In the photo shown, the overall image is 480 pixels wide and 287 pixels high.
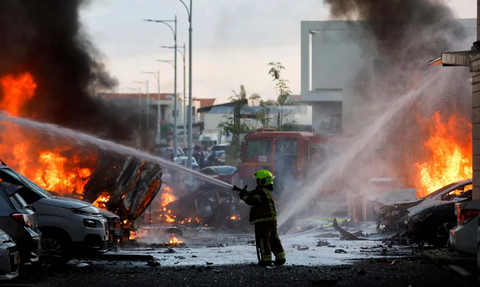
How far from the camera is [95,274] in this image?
32.7 feet

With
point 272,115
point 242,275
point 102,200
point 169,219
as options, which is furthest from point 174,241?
point 272,115

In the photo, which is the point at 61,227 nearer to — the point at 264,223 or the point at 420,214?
the point at 264,223

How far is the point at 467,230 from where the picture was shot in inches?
315

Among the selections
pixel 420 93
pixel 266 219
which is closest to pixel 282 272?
pixel 266 219

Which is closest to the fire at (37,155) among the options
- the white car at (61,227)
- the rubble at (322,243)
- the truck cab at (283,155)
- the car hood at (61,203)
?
the car hood at (61,203)

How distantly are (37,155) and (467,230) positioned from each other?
11.1 meters

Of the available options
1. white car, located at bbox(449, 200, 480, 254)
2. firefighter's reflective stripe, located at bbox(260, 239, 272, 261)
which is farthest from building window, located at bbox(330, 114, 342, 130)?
white car, located at bbox(449, 200, 480, 254)

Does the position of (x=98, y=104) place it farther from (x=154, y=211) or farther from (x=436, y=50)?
(x=436, y=50)

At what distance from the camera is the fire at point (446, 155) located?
68.7 feet

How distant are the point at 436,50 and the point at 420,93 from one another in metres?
2.10

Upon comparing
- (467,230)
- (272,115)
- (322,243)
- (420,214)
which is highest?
(272,115)

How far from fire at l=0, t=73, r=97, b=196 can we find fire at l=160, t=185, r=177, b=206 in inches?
170

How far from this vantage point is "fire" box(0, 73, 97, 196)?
15180 millimetres

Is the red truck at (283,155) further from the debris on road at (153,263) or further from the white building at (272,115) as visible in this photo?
the debris on road at (153,263)
